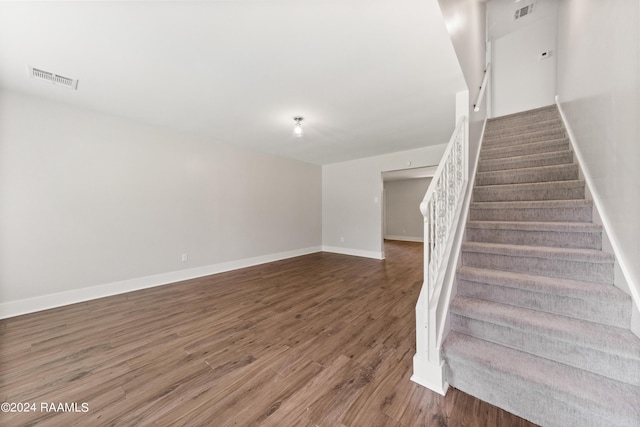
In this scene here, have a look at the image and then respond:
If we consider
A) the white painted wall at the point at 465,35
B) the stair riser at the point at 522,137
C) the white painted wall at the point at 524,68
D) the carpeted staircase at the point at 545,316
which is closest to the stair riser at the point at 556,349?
the carpeted staircase at the point at 545,316

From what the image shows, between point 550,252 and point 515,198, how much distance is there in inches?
35.9

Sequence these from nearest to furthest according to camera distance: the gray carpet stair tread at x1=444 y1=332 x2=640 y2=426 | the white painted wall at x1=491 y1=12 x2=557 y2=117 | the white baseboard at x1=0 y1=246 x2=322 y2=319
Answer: the gray carpet stair tread at x1=444 y1=332 x2=640 y2=426, the white baseboard at x1=0 y1=246 x2=322 y2=319, the white painted wall at x1=491 y1=12 x2=557 y2=117

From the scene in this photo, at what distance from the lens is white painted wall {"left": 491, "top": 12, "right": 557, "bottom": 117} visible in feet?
14.4

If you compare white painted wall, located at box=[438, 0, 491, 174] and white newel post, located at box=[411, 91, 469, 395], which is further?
white painted wall, located at box=[438, 0, 491, 174]

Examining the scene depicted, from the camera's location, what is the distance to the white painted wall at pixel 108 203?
2510 millimetres

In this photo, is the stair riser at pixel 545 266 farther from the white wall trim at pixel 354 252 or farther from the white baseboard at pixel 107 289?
the white baseboard at pixel 107 289

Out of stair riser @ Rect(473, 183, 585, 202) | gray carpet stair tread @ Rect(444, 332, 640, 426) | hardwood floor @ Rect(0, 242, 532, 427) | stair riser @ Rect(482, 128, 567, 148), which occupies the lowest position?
hardwood floor @ Rect(0, 242, 532, 427)

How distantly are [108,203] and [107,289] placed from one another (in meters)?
1.16

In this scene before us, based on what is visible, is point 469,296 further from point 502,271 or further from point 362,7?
point 362,7

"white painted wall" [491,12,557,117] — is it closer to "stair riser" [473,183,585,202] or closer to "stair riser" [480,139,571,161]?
"stair riser" [480,139,571,161]

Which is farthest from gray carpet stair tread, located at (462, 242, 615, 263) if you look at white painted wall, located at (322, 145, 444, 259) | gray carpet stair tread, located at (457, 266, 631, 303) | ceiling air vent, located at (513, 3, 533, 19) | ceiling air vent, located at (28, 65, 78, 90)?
ceiling air vent, located at (513, 3, 533, 19)

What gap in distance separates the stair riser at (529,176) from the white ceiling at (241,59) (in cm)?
103

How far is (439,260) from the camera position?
167cm

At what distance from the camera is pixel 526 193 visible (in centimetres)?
234
